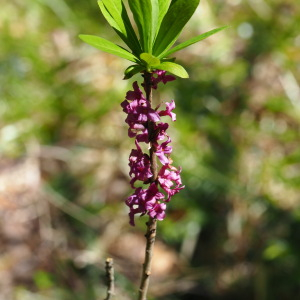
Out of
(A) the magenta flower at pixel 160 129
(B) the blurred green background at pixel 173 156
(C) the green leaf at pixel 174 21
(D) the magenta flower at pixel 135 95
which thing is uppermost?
(B) the blurred green background at pixel 173 156

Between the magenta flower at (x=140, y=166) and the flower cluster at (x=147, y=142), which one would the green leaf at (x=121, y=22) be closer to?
the flower cluster at (x=147, y=142)

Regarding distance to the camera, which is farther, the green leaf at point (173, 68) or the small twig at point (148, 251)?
the small twig at point (148, 251)

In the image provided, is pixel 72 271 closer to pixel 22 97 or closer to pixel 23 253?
pixel 23 253

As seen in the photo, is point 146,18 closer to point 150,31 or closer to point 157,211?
point 150,31

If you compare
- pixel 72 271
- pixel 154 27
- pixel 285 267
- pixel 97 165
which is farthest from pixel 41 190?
pixel 154 27

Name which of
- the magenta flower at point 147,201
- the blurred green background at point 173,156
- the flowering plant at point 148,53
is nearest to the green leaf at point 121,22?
the flowering plant at point 148,53

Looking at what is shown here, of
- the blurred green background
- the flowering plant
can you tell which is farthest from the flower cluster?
the blurred green background

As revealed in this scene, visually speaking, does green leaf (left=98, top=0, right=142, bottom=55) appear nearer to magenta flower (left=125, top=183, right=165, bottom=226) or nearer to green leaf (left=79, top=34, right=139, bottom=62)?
green leaf (left=79, top=34, right=139, bottom=62)
